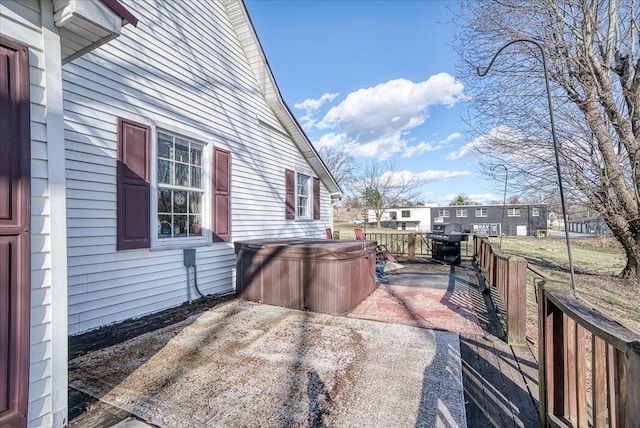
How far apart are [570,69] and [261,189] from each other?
739cm

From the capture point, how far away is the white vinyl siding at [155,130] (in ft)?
10.5

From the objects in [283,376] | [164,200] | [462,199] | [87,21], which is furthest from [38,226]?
[462,199]

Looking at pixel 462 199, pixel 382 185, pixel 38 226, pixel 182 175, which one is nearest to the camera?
pixel 38 226

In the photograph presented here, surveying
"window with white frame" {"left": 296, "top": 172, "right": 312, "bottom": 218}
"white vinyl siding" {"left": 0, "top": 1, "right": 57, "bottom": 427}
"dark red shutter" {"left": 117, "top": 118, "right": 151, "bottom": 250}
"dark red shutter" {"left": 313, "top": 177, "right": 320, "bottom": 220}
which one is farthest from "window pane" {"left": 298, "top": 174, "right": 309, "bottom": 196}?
"white vinyl siding" {"left": 0, "top": 1, "right": 57, "bottom": 427}

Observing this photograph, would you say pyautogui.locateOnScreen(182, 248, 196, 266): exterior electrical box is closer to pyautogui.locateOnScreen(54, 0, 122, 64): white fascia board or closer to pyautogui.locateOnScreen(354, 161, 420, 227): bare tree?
pyautogui.locateOnScreen(54, 0, 122, 64): white fascia board

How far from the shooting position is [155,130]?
13.1 ft

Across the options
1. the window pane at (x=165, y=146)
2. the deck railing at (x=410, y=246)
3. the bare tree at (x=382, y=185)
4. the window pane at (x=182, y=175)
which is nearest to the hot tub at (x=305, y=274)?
the window pane at (x=182, y=175)

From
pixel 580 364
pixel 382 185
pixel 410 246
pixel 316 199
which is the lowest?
pixel 410 246

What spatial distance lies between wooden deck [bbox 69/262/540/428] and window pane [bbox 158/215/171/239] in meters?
1.07

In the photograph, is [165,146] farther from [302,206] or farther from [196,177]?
[302,206]

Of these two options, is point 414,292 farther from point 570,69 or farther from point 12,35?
point 570,69

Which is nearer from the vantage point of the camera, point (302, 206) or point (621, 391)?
point (621, 391)

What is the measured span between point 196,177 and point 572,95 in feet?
26.9

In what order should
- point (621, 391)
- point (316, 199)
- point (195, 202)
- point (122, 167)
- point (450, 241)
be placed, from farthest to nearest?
1. point (316, 199)
2. point (450, 241)
3. point (195, 202)
4. point (122, 167)
5. point (621, 391)
